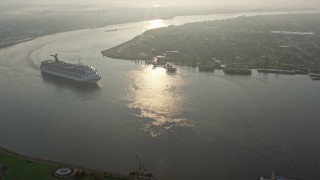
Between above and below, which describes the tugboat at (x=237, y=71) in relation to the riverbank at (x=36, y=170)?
above

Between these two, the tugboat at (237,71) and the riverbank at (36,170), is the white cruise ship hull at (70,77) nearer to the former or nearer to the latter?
the tugboat at (237,71)

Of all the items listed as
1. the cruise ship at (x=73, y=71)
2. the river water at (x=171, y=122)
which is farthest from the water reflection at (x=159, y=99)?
the cruise ship at (x=73, y=71)

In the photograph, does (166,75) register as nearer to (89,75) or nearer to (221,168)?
(89,75)

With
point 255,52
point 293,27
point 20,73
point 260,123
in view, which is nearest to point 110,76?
point 20,73

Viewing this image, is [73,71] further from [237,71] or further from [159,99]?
[237,71]

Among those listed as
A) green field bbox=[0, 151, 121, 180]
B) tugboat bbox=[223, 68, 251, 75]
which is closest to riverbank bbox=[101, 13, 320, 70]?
tugboat bbox=[223, 68, 251, 75]
